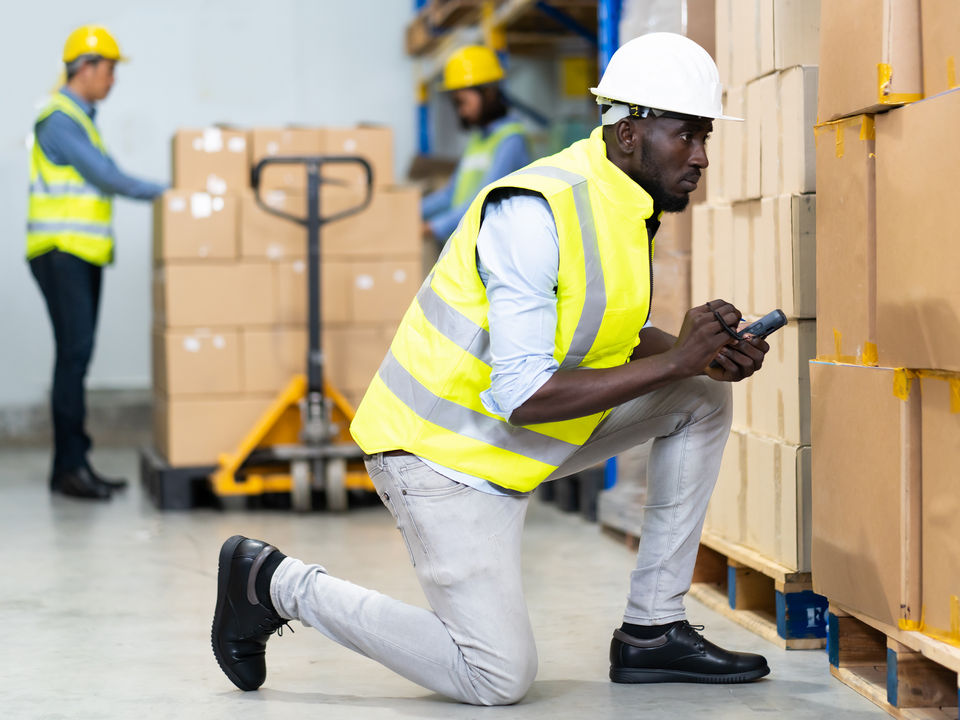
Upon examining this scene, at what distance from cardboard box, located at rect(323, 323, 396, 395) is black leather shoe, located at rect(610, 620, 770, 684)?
2.92m

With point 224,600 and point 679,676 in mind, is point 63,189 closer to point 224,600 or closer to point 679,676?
point 224,600

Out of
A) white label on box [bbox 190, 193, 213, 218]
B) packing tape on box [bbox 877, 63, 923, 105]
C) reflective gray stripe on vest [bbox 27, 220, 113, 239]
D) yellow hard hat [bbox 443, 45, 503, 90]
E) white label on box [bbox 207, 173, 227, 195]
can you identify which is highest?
yellow hard hat [bbox 443, 45, 503, 90]

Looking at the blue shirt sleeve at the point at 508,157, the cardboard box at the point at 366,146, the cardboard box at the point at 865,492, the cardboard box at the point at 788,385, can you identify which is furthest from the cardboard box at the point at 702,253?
the cardboard box at the point at 366,146

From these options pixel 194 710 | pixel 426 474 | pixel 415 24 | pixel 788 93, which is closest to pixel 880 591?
pixel 426 474

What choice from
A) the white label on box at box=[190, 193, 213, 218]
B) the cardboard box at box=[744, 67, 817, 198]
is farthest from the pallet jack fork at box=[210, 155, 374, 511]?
the cardboard box at box=[744, 67, 817, 198]

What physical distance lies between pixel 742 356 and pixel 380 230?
326cm

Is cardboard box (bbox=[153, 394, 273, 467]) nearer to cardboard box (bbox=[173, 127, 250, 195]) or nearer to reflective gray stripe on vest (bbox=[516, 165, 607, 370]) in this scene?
cardboard box (bbox=[173, 127, 250, 195])

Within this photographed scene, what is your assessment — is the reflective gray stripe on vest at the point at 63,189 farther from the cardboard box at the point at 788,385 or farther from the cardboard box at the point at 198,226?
the cardboard box at the point at 788,385

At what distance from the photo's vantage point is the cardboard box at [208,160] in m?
5.62

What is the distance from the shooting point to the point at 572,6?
6.99 m

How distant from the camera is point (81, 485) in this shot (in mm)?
5812

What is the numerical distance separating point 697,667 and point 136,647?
4.55 feet

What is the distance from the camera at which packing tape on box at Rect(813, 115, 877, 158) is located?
8.54 feet

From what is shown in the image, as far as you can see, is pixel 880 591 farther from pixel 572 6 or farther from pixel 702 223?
pixel 572 6
